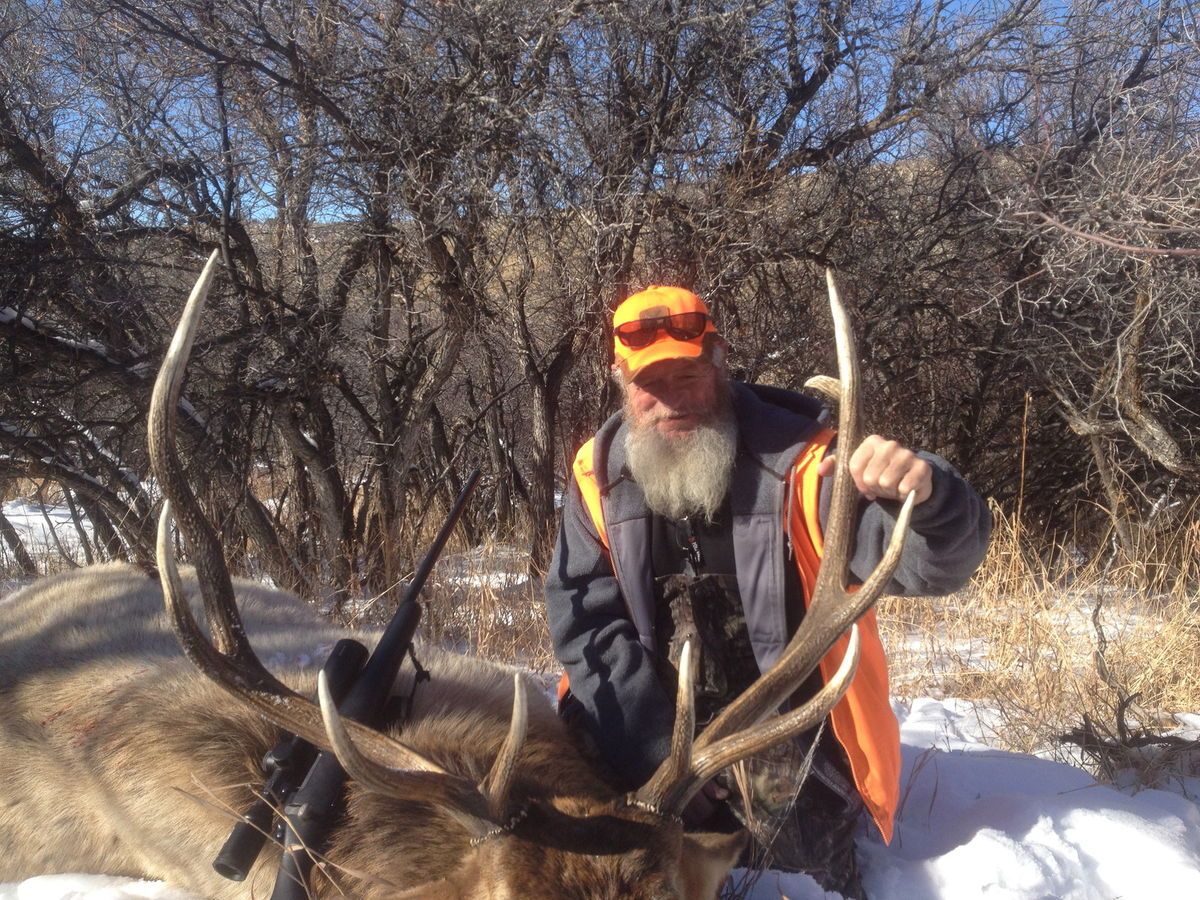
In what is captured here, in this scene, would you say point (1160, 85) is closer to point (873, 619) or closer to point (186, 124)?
point (873, 619)

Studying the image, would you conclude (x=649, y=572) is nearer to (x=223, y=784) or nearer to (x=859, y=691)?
(x=859, y=691)

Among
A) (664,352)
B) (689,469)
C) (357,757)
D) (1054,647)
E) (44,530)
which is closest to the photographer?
(357,757)

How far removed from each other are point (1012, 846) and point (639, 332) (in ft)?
6.57

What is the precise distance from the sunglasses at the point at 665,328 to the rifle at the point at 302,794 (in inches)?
54.0

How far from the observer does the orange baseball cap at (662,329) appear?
10.4 feet

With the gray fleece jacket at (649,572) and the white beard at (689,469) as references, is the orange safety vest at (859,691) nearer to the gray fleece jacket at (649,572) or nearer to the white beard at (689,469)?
the gray fleece jacket at (649,572)

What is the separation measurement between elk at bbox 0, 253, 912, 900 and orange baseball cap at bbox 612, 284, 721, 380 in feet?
2.92

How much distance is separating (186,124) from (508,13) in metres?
2.44

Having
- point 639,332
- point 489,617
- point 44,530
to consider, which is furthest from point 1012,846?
point 44,530

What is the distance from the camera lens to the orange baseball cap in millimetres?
3182

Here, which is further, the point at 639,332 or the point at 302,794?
the point at 639,332

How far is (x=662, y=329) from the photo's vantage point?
319cm

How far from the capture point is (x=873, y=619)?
2.92 m

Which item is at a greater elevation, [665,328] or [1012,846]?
[665,328]
